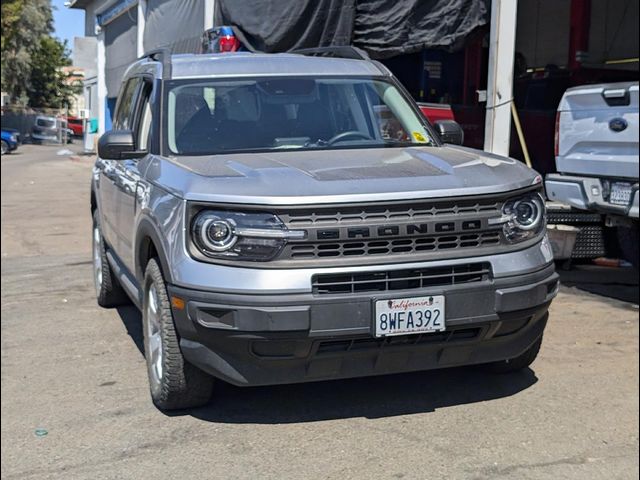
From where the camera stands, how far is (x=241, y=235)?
12.2 feet

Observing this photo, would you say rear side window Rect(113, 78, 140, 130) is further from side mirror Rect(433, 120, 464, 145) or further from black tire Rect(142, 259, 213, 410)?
side mirror Rect(433, 120, 464, 145)

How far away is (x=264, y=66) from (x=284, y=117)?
0.51 m

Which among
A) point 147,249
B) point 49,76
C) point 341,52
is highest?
point 49,76

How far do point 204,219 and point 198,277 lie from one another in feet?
0.90

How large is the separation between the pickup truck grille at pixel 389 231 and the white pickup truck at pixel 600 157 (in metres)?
1.82

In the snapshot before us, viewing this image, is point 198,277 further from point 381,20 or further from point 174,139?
point 381,20

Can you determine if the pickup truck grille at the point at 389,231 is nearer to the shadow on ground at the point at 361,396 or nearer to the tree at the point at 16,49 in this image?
the shadow on ground at the point at 361,396

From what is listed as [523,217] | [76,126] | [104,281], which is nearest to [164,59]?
[104,281]

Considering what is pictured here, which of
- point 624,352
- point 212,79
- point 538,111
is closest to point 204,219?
point 212,79

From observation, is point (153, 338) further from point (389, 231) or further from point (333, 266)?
point (389, 231)

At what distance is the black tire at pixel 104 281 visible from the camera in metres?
6.68

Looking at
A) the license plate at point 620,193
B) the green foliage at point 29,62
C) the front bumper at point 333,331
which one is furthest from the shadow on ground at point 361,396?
the green foliage at point 29,62

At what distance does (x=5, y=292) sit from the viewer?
7781mm

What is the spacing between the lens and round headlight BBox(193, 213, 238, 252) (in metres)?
3.74
